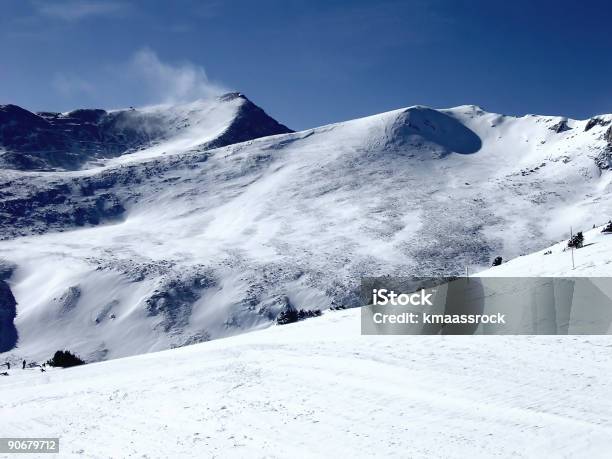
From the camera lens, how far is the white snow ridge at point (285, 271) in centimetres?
1692

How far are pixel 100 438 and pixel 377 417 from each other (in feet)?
27.1

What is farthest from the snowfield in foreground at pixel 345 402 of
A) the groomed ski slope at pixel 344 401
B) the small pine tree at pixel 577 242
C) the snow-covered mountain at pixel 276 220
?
the snow-covered mountain at pixel 276 220

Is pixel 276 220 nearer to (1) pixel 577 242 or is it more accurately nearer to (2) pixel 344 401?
(1) pixel 577 242

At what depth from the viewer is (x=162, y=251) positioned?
77.8 meters

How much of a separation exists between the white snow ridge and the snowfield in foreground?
105 millimetres

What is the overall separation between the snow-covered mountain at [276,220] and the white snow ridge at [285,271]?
1.32 ft

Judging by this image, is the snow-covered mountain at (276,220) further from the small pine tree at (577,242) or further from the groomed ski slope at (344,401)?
the groomed ski slope at (344,401)

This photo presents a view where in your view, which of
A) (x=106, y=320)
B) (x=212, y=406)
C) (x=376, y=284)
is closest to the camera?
(x=212, y=406)

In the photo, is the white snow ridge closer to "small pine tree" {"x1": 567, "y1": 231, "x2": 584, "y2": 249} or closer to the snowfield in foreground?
the snowfield in foreground

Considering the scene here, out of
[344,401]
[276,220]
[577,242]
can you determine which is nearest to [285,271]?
[276,220]

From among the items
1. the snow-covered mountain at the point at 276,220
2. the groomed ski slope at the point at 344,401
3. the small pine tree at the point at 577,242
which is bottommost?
the groomed ski slope at the point at 344,401

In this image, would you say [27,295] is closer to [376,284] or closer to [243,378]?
[376,284]

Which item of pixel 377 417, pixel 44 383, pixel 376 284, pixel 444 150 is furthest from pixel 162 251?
pixel 444 150

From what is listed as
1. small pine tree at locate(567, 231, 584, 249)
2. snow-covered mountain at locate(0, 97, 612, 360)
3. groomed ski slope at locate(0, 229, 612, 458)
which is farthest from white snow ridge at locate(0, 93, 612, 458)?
small pine tree at locate(567, 231, 584, 249)
